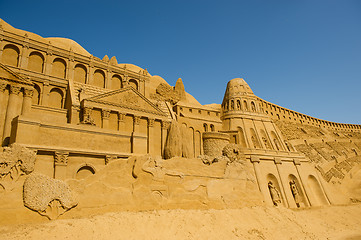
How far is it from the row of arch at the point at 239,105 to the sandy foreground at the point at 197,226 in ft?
82.0

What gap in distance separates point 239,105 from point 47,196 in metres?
40.0

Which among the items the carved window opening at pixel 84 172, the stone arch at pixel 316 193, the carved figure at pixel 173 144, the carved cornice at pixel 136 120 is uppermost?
the carved cornice at pixel 136 120

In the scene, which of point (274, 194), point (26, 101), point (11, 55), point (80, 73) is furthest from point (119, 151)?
point (11, 55)

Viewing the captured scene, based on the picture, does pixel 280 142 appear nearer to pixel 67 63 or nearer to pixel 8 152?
pixel 67 63

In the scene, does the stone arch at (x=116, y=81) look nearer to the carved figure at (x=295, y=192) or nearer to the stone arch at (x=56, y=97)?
the stone arch at (x=56, y=97)

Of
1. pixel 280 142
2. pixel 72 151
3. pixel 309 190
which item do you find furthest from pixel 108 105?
pixel 280 142

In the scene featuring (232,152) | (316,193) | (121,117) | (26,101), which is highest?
(26,101)

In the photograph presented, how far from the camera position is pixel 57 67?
3216 centimetres

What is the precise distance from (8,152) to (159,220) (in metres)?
8.35

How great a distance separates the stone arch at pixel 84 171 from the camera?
17.0 metres

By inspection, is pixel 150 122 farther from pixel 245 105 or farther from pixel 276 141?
pixel 276 141

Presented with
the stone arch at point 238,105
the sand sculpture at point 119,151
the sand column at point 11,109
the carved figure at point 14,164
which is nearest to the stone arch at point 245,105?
the sand sculpture at point 119,151

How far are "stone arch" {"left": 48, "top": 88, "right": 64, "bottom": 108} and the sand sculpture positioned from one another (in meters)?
0.10

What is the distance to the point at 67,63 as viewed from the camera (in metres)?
32.6
